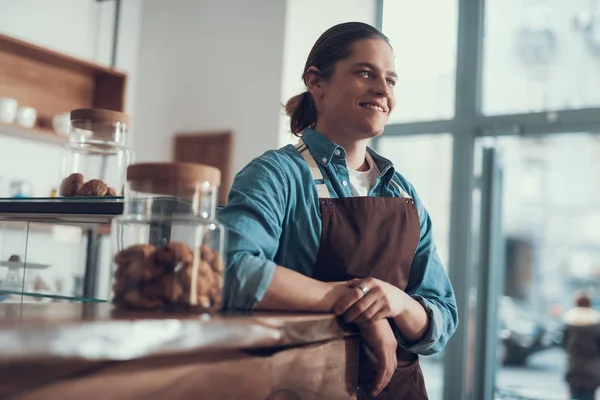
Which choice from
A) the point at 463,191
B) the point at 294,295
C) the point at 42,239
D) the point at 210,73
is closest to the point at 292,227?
the point at 294,295

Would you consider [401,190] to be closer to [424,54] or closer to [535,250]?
[535,250]

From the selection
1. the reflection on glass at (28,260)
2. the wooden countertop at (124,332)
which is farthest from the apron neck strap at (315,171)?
the reflection on glass at (28,260)

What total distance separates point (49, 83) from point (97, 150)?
107 inches

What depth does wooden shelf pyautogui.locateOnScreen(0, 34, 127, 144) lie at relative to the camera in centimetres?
393

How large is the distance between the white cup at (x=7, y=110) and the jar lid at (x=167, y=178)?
3083 mm

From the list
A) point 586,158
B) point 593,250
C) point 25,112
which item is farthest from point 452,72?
point 25,112

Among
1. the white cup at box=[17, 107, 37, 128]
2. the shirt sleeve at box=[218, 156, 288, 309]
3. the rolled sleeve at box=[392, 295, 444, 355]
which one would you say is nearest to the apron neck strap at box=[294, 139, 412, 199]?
the shirt sleeve at box=[218, 156, 288, 309]

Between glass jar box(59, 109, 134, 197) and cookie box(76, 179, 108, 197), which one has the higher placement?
glass jar box(59, 109, 134, 197)

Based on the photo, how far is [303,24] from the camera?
4219mm

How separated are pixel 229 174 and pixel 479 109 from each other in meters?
1.55

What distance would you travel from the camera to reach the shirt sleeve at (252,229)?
1.09 metres

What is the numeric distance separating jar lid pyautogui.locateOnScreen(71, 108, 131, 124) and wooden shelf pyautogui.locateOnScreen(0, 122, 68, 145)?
225cm

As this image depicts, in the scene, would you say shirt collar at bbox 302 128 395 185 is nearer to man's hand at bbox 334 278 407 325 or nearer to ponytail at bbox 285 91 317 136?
ponytail at bbox 285 91 317 136

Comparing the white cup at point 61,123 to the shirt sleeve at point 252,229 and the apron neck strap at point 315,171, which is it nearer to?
the apron neck strap at point 315,171
